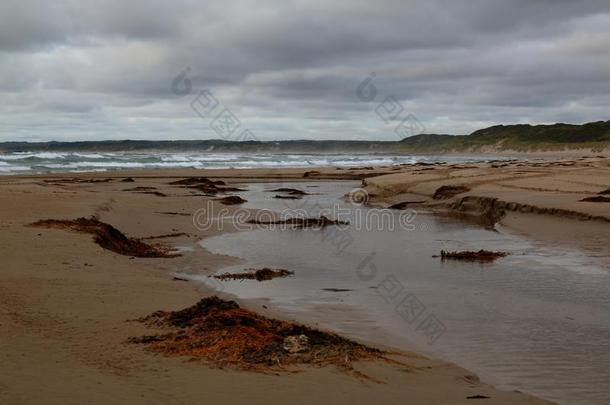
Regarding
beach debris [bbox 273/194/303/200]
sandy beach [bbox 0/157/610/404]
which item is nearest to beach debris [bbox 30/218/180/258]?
sandy beach [bbox 0/157/610/404]

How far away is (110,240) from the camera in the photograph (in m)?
13.2

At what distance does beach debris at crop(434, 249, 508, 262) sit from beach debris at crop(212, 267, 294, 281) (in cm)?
365

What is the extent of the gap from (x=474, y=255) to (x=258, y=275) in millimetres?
4706

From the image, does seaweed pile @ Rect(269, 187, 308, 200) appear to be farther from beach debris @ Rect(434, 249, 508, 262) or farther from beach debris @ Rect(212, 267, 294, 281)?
beach debris @ Rect(212, 267, 294, 281)

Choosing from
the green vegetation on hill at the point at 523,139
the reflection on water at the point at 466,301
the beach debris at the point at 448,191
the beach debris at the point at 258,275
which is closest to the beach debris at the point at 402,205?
the beach debris at the point at 448,191

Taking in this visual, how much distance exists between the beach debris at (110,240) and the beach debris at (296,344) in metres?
7.05

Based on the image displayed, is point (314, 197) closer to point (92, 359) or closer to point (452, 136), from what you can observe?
point (92, 359)

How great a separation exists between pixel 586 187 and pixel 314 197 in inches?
489

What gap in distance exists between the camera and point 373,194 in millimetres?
32594

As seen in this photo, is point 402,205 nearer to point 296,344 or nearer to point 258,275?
point 258,275

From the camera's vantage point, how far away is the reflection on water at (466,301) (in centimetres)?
641

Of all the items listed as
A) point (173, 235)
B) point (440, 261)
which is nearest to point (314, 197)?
point (173, 235)

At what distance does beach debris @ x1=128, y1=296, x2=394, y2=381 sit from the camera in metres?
5.76

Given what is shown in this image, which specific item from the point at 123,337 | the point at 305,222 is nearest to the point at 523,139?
the point at 305,222
